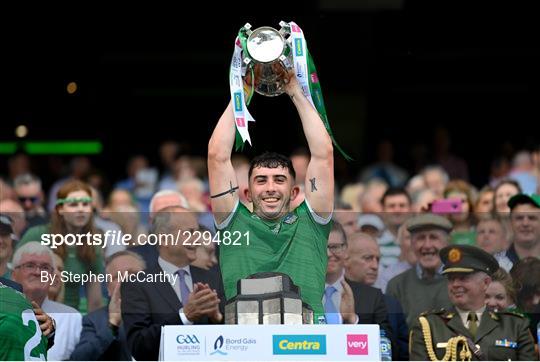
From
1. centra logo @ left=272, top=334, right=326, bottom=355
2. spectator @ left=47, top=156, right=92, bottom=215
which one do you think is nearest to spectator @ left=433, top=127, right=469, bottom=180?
spectator @ left=47, top=156, right=92, bottom=215

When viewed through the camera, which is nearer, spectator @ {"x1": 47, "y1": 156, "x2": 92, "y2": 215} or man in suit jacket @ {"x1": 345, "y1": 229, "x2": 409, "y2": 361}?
man in suit jacket @ {"x1": 345, "y1": 229, "x2": 409, "y2": 361}

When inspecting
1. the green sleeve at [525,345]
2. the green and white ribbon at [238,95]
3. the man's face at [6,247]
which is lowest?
the green sleeve at [525,345]

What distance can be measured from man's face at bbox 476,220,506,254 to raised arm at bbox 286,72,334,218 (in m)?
1.15

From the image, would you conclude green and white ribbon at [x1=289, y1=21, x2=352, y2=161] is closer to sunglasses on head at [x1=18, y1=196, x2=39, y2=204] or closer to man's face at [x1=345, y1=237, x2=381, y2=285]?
man's face at [x1=345, y1=237, x2=381, y2=285]

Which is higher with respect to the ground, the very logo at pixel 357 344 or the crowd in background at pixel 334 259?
the crowd in background at pixel 334 259

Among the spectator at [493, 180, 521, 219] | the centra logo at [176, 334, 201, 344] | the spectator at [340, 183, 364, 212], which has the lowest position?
the centra logo at [176, 334, 201, 344]

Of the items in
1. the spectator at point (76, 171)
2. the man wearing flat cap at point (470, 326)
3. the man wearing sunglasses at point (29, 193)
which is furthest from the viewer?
the spectator at point (76, 171)

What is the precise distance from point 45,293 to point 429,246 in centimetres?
240

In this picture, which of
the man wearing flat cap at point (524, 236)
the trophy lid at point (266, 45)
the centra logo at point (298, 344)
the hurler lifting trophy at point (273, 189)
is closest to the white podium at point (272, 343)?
the centra logo at point (298, 344)

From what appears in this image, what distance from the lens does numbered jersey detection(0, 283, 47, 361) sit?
32.6 ft

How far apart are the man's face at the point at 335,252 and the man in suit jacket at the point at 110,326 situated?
1132 mm

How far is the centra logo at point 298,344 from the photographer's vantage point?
9.66 m

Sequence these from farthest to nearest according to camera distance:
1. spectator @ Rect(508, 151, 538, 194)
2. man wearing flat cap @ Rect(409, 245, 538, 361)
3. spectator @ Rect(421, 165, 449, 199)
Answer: spectator @ Rect(508, 151, 538, 194), spectator @ Rect(421, 165, 449, 199), man wearing flat cap @ Rect(409, 245, 538, 361)

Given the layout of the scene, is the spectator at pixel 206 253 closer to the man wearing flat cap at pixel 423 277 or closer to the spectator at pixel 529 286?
the man wearing flat cap at pixel 423 277
